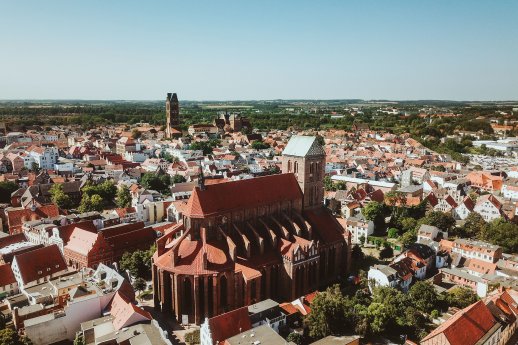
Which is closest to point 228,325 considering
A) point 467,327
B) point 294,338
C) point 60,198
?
point 294,338

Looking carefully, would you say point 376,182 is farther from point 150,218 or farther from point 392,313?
point 392,313

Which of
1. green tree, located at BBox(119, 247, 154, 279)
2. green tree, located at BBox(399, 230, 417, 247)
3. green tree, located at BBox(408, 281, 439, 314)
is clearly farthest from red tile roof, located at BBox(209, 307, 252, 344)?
green tree, located at BBox(399, 230, 417, 247)

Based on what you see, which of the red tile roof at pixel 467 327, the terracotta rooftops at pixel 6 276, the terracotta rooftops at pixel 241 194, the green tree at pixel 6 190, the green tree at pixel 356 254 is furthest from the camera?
the green tree at pixel 6 190

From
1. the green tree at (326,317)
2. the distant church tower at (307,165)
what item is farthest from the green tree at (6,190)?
the green tree at (326,317)

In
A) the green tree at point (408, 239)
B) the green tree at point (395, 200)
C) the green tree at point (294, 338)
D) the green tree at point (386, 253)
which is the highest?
the green tree at point (395, 200)

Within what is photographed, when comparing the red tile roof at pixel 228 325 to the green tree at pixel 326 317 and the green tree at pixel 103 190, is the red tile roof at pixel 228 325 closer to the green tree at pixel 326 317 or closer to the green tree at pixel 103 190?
the green tree at pixel 326 317

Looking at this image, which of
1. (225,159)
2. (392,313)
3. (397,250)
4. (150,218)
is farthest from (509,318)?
(225,159)

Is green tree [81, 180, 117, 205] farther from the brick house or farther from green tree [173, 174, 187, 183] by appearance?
the brick house
